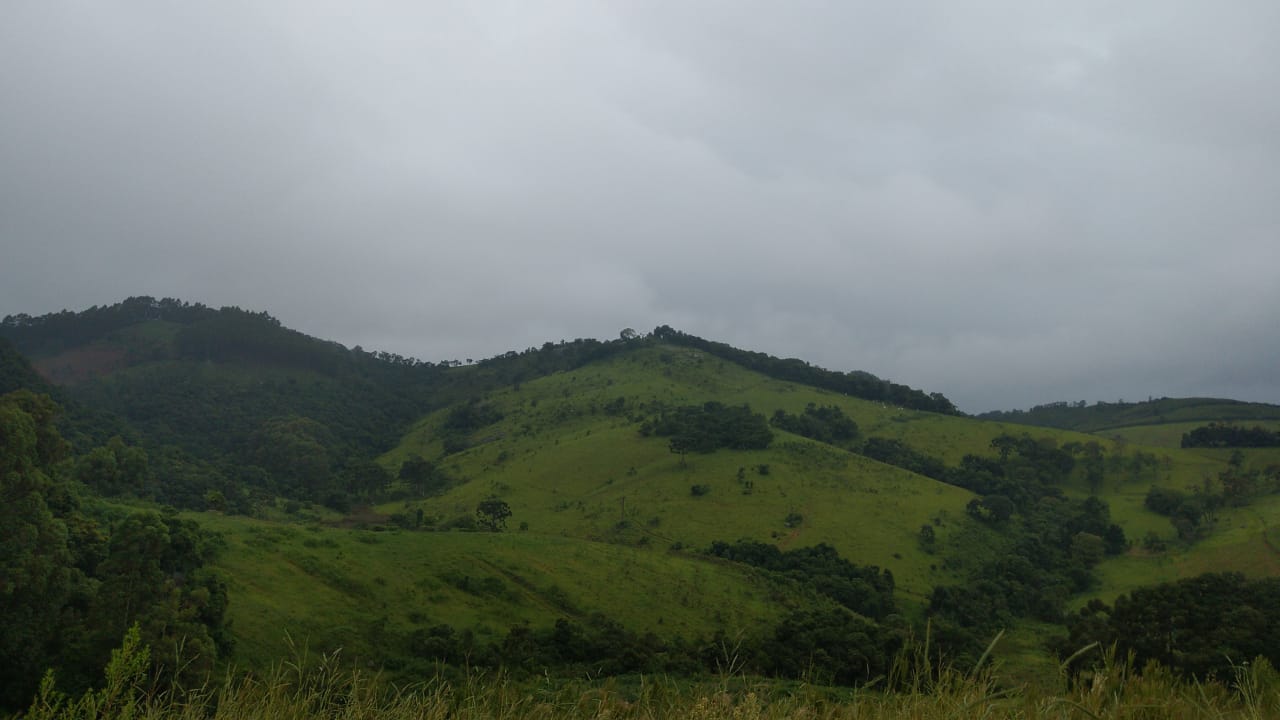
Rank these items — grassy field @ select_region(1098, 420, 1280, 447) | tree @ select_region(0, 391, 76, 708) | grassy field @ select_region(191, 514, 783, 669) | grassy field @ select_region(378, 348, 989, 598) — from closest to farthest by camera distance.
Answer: tree @ select_region(0, 391, 76, 708) → grassy field @ select_region(191, 514, 783, 669) → grassy field @ select_region(378, 348, 989, 598) → grassy field @ select_region(1098, 420, 1280, 447)

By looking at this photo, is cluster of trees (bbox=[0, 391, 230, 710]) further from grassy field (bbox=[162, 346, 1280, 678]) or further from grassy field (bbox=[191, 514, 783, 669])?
grassy field (bbox=[162, 346, 1280, 678])

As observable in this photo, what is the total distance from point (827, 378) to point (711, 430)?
2195 inches

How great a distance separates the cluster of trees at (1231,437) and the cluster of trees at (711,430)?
61.1m

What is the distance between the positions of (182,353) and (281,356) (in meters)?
19.8

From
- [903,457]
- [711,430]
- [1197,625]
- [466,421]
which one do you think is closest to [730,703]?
[1197,625]

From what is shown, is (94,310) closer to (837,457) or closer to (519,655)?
(837,457)

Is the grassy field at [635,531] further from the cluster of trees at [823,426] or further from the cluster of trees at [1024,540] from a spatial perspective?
the cluster of trees at [823,426]

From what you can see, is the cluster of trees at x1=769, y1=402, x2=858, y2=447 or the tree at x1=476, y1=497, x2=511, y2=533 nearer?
the tree at x1=476, y1=497, x2=511, y2=533

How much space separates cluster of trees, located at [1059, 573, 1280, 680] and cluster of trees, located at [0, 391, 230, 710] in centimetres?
3050

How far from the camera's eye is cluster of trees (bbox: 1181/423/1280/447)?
91.6 meters

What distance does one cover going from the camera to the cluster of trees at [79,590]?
2100 cm

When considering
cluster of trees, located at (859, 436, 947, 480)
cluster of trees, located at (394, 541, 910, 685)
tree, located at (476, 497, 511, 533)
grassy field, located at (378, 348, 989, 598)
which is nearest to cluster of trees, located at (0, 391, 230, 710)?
cluster of trees, located at (394, 541, 910, 685)

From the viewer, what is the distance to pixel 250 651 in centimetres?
2755

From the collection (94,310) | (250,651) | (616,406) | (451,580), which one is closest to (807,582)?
(451,580)
